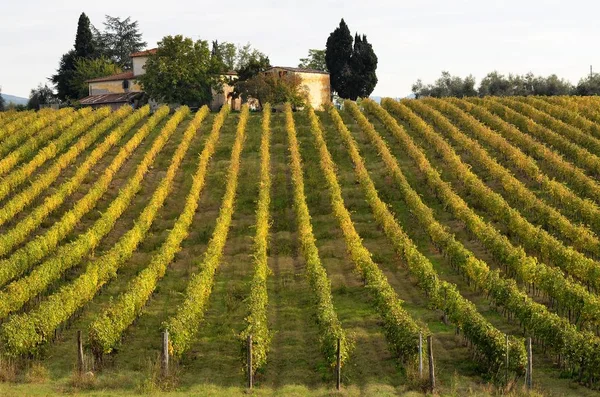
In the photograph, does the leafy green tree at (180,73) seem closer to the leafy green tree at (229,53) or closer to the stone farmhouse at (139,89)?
the stone farmhouse at (139,89)

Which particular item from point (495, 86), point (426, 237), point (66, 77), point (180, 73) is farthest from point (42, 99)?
point (426, 237)

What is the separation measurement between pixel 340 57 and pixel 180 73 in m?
31.4

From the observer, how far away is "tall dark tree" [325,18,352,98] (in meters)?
101

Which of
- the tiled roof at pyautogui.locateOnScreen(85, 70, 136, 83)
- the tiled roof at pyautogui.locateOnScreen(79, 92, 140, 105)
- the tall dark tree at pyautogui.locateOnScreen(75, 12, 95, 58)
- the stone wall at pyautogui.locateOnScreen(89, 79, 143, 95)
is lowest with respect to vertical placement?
the tiled roof at pyautogui.locateOnScreen(79, 92, 140, 105)

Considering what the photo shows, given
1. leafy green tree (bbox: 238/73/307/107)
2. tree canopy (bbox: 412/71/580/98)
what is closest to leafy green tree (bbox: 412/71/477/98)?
tree canopy (bbox: 412/71/580/98)

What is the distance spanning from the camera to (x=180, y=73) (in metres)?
77.8

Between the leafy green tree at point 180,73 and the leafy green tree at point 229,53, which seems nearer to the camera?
the leafy green tree at point 180,73

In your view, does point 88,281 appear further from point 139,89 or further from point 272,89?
point 139,89

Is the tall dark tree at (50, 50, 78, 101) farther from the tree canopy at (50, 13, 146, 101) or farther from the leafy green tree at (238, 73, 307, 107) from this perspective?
the leafy green tree at (238, 73, 307, 107)

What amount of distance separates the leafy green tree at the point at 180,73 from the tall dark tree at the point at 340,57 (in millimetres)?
25036

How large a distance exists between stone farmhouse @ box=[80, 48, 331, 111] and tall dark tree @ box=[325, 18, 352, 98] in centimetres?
740

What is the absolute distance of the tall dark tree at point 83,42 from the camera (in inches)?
4395

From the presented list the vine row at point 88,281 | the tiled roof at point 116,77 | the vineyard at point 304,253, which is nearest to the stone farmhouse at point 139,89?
the tiled roof at point 116,77

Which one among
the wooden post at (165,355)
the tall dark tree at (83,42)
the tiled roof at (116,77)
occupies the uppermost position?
the tall dark tree at (83,42)
